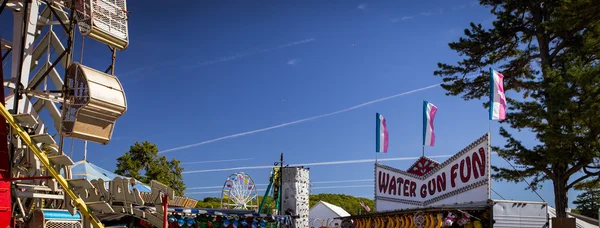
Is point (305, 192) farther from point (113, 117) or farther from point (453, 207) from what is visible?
point (113, 117)

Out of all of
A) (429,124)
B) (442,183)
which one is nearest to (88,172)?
(429,124)

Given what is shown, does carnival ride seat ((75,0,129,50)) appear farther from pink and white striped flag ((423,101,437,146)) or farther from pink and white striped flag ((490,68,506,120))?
pink and white striped flag ((423,101,437,146))

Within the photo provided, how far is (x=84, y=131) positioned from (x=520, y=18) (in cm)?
2152

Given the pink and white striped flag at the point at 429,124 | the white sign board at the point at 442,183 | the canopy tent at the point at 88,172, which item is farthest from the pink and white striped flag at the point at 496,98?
the canopy tent at the point at 88,172

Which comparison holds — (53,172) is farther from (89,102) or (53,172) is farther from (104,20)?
(104,20)

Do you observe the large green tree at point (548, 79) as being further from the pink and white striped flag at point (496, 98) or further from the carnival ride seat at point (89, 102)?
the carnival ride seat at point (89, 102)

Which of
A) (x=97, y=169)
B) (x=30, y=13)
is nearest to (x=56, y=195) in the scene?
(x=30, y=13)

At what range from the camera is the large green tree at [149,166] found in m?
43.6

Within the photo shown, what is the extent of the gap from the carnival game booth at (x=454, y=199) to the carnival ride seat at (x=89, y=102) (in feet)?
30.9

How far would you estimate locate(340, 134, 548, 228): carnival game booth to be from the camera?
50.6ft

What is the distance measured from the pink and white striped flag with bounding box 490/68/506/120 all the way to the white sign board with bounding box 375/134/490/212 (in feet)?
6.47

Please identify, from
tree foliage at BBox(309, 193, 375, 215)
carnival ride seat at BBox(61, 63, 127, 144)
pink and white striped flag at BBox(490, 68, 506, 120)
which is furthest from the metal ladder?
tree foliage at BBox(309, 193, 375, 215)

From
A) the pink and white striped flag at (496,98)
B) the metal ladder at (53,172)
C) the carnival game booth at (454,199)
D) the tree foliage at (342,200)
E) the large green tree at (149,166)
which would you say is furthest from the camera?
the tree foliage at (342,200)

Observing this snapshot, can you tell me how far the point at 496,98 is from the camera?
61.6 feet
